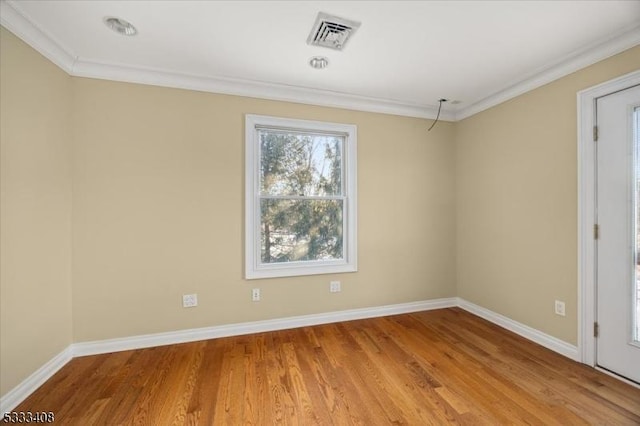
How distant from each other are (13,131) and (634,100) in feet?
13.8

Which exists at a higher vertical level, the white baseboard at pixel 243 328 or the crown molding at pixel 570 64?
the crown molding at pixel 570 64

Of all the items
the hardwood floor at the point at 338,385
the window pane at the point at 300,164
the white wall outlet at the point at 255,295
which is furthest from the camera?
the window pane at the point at 300,164

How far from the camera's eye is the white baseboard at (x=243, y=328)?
7.98 feet

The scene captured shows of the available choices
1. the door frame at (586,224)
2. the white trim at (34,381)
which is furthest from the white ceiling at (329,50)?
the white trim at (34,381)

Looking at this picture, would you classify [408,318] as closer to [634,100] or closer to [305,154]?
[305,154]

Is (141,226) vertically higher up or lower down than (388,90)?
lower down

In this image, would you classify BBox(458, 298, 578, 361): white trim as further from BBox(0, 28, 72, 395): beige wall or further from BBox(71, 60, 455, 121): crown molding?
BBox(0, 28, 72, 395): beige wall

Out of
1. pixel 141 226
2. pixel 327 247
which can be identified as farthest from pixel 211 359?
pixel 327 247

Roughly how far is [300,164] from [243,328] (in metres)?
1.80

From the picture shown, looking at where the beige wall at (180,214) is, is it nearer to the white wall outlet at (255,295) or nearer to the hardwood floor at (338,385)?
the white wall outlet at (255,295)

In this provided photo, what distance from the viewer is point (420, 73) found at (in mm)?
2605

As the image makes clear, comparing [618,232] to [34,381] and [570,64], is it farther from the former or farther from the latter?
[34,381]

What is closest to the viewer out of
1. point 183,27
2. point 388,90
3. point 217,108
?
point 183,27

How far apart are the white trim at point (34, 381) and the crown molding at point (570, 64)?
465 centimetres
